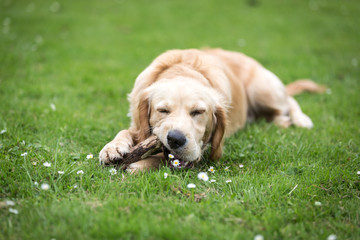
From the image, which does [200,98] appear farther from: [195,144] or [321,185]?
[321,185]

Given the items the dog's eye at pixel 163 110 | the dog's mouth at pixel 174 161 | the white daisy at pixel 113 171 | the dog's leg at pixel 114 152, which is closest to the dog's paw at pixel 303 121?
the dog's mouth at pixel 174 161

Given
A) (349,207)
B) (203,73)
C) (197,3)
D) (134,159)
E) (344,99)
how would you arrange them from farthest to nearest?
(197,3)
(344,99)
(203,73)
(134,159)
(349,207)

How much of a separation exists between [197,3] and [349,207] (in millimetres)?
11526

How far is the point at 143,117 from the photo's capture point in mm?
3287

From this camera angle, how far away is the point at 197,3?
12.8 m

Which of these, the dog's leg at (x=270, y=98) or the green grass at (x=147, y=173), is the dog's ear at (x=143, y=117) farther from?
the dog's leg at (x=270, y=98)

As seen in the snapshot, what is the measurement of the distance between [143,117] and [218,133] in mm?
770

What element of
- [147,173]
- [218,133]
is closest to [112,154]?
[147,173]

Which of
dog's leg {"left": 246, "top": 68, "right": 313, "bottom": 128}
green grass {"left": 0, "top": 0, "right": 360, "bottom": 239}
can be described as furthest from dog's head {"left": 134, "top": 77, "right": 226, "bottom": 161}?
dog's leg {"left": 246, "top": 68, "right": 313, "bottom": 128}

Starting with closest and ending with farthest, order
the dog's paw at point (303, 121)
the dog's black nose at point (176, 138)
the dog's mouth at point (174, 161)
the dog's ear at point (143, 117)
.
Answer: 1. the dog's black nose at point (176, 138)
2. the dog's mouth at point (174, 161)
3. the dog's ear at point (143, 117)
4. the dog's paw at point (303, 121)

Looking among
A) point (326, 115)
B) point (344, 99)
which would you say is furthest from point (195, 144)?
point (344, 99)

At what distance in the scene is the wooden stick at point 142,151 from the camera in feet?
9.41

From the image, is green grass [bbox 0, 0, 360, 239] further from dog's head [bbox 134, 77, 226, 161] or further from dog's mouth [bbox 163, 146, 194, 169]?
dog's head [bbox 134, 77, 226, 161]

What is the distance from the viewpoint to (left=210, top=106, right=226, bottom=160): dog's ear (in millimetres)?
3273
